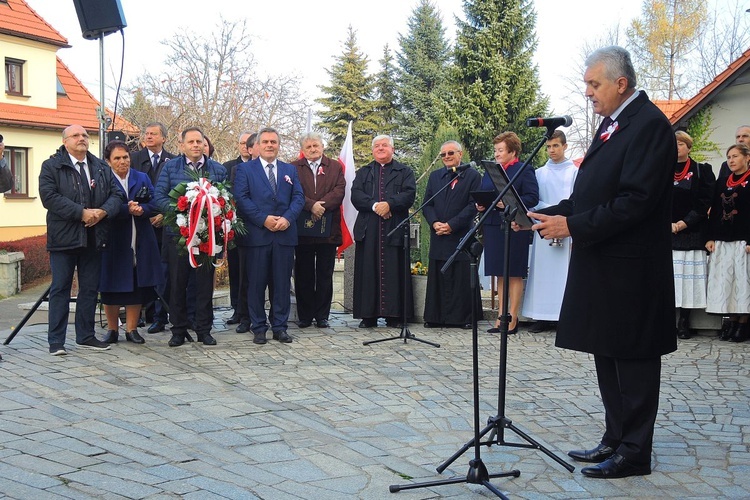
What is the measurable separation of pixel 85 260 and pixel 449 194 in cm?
439

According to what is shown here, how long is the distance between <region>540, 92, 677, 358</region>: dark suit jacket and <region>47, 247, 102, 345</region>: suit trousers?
5.22 m

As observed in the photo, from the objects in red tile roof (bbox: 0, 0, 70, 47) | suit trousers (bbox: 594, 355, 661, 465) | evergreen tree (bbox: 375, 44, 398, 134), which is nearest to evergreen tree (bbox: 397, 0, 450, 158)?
evergreen tree (bbox: 375, 44, 398, 134)

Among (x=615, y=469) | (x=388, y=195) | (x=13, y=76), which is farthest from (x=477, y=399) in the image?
(x=13, y=76)

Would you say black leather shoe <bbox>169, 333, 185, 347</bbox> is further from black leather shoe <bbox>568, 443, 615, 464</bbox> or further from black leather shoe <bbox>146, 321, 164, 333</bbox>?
black leather shoe <bbox>568, 443, 615, 464</bbox>

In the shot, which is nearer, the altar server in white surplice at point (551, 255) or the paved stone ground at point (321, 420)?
the paved stone ground at point (321, 420)

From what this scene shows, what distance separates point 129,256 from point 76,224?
0.77m

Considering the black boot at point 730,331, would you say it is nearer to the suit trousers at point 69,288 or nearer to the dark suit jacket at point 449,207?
the dark suit jacket at point 449,207

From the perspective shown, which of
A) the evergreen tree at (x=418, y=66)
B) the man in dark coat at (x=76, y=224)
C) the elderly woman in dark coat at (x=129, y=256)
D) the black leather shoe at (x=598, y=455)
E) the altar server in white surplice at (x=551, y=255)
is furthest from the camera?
the evergreen tree at (x=418, y=66)

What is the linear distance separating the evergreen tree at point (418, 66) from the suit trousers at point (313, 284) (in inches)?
1226

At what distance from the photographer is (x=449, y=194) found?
1030 cm

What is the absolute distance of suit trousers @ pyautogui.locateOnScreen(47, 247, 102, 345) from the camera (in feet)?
26.4

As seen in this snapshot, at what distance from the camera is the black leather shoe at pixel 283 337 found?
29.8 feet

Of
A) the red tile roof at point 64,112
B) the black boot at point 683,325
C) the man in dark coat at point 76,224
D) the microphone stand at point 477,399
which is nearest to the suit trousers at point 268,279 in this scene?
the man in dark coat at point 76,224

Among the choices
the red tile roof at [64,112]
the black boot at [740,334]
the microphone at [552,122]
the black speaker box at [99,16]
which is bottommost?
the black boot at [740,334]
